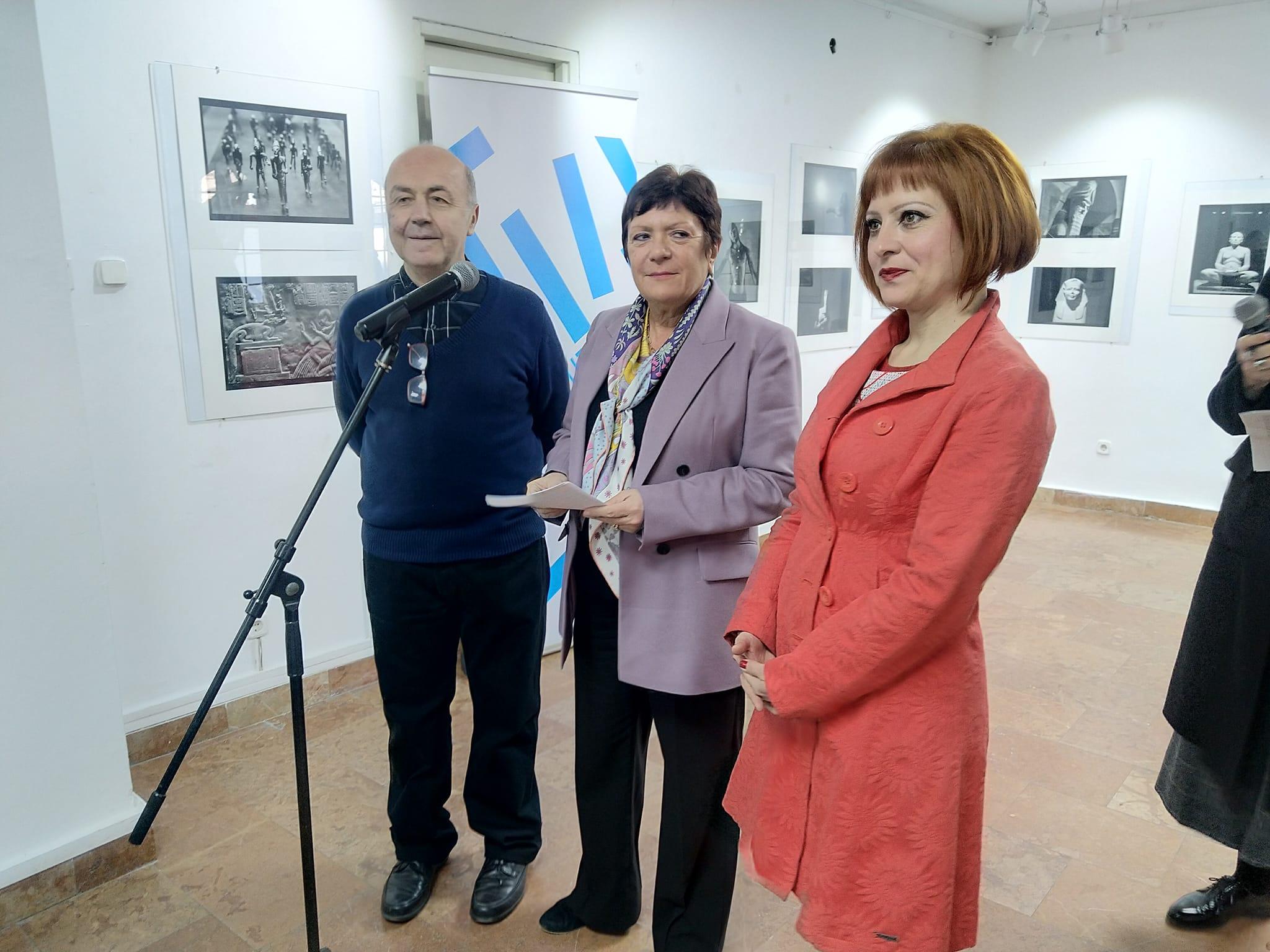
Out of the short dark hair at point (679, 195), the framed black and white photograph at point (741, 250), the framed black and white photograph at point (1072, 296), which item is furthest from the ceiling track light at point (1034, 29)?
the short dark hair at point (679, 195)

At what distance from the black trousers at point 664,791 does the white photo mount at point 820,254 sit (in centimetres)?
377

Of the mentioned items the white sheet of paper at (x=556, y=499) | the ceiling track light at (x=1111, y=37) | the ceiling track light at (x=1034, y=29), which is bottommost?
the white sheet of paper at (x=556, y=499)

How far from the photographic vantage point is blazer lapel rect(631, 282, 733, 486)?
1827 mm

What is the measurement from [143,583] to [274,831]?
0.97m

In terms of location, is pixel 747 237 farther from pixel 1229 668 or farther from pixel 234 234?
pixel 1229 668

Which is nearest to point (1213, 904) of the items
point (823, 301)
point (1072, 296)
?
point (823, 301)

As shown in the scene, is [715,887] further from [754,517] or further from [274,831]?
[274,831]

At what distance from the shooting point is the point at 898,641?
4.12ft

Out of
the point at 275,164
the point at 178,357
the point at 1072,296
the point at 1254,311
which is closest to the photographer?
the point at 1254,311

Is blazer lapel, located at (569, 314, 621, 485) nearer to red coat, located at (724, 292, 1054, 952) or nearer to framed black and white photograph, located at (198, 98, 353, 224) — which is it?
red coat, located at (724, 292, 1054, 952)

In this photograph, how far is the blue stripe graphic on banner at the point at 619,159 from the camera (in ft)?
12.7

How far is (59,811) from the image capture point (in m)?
2.32

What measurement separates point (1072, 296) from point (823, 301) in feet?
7.11

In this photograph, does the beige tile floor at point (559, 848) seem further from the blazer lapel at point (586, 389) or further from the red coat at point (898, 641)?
the blazer lapel at point (586, 389)
